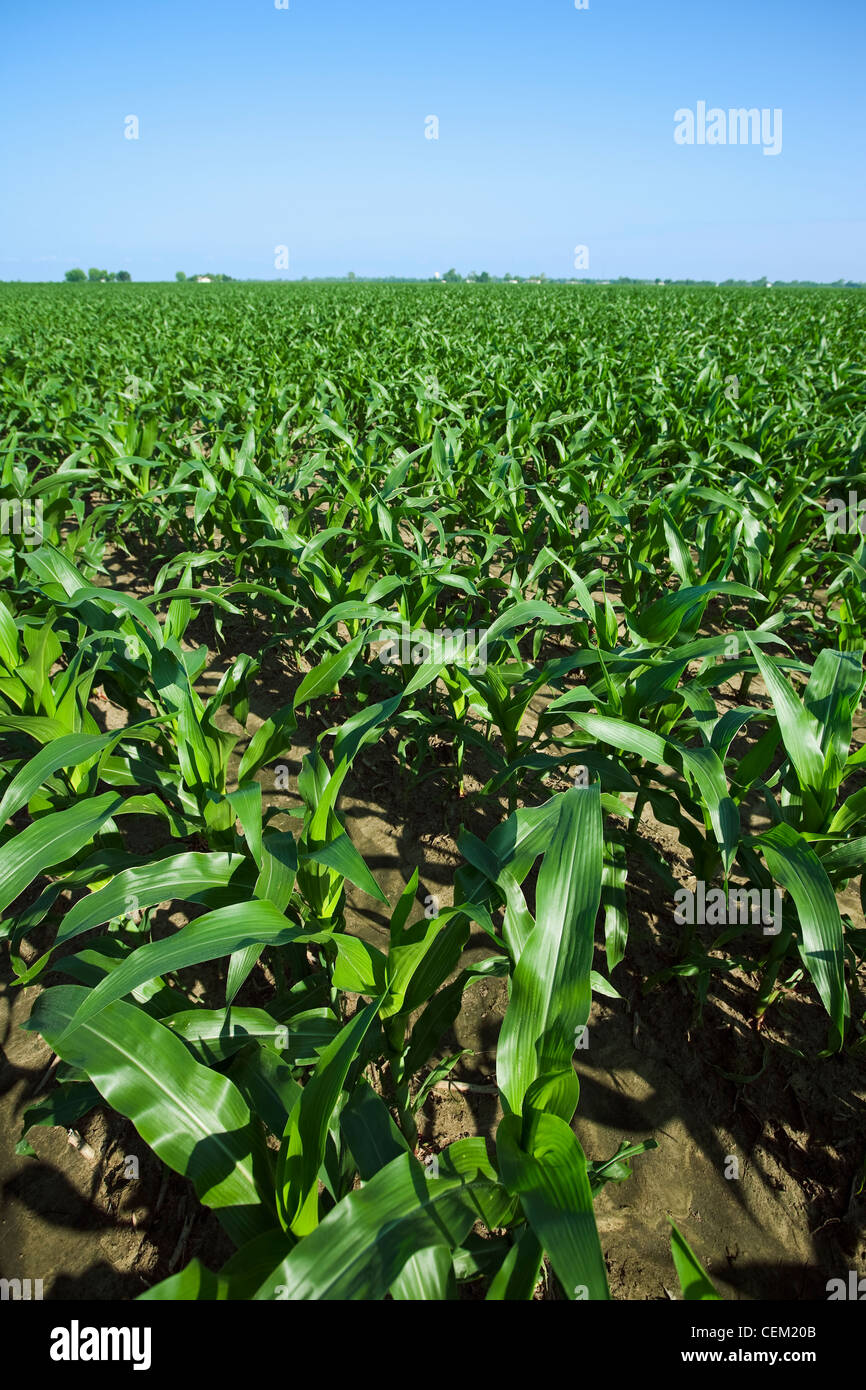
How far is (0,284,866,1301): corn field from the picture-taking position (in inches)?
36.3

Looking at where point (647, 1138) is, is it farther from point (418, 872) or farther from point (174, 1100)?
point (174, 1100)

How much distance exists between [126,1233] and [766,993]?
57.9 inches

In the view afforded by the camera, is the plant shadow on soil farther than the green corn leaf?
Yes

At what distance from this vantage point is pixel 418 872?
193cm

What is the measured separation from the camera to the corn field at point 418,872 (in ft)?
3.03

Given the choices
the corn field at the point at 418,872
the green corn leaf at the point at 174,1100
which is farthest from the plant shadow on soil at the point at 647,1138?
the green corn leaf at the point at 174,1100

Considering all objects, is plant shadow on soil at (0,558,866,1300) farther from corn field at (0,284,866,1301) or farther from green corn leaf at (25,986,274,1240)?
green corn leaf at (25,986,274,1240)

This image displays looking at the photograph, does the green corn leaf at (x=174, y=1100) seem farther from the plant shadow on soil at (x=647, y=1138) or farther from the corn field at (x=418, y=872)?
the plant shadow on soil at (x=647, y=1138)

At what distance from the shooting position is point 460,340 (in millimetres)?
9125

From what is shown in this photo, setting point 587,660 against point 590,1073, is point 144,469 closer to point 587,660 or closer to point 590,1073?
point 587,660

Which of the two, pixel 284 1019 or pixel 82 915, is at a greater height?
pixel 82 915

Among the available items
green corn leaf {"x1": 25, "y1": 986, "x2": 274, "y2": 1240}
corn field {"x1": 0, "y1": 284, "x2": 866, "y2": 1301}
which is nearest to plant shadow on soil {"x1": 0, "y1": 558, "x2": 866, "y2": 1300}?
corn field {"x1": 0, "y1": 284, "x2": 866, "y2": 1301}

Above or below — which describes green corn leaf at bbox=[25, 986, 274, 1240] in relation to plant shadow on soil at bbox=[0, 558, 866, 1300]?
above
